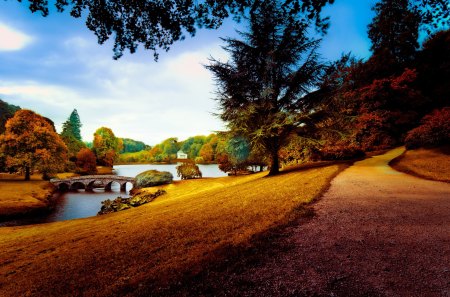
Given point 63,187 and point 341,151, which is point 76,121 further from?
point 341,151

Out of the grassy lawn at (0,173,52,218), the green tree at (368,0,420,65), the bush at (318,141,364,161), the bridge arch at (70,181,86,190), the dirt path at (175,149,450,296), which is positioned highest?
the green tree at (368,0,420,65)

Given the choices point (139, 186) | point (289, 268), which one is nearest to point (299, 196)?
point (289, 268)

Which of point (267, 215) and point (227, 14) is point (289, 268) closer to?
point (267, 215)

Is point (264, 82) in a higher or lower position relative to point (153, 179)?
higher

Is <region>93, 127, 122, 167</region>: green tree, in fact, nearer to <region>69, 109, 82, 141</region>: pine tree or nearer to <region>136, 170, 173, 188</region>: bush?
<region>69, 109, 82, 141</region>: pine tree

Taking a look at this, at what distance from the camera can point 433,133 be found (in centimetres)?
1561

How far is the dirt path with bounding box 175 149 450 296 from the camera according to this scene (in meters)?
3.04

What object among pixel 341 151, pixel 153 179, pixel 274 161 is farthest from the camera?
pixel 153 179

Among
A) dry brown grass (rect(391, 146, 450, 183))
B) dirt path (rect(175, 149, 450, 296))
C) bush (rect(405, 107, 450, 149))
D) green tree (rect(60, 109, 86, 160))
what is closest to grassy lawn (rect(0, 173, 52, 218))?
green tree (rect(60, 109, 86, 160))

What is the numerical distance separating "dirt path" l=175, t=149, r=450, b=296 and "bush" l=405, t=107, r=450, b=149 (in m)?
12.0

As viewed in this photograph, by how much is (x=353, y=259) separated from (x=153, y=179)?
29878 mm

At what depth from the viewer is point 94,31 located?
5.41 metres

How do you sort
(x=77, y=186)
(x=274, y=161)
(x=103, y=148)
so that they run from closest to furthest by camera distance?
(x=274, y=161) → (x=77, y=186) → (x=103, y=148)

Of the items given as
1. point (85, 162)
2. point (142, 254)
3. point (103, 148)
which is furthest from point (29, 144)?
point (142, 254)
